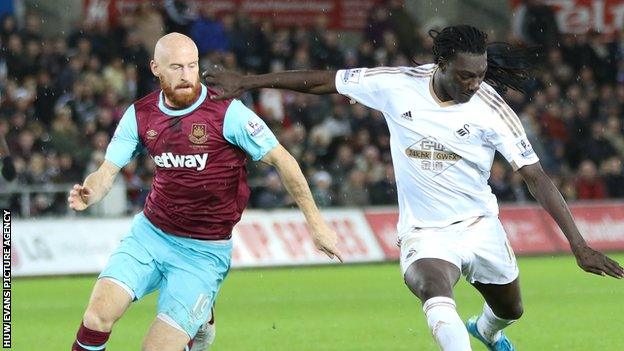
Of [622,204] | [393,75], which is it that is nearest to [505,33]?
[622,204]

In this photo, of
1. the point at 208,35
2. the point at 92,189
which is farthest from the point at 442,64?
the point at 208,35

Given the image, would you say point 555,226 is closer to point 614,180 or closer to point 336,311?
point 614,180

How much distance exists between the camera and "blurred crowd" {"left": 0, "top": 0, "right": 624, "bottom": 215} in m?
20.0

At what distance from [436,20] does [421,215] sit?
18.2m

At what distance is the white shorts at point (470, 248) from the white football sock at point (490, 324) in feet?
2.20

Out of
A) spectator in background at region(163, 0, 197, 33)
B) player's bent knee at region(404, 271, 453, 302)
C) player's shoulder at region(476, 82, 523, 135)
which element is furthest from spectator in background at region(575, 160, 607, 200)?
player's bent knee at region(404, 271, 453, 302)

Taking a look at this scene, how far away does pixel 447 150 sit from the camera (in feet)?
27.5

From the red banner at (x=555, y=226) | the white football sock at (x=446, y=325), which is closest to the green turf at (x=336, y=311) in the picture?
the red banner at (x=555, y=226)

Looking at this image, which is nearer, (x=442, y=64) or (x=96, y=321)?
(x=96, y=321)

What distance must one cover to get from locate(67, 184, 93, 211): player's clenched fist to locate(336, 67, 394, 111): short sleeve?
179 cm

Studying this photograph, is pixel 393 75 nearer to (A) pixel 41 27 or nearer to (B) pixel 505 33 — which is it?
(A) pixel 41 27

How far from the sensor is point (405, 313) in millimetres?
13922

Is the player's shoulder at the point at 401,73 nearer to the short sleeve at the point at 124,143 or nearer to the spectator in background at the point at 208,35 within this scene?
the short sleeve at the point at 124,143

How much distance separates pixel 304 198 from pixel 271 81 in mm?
910
